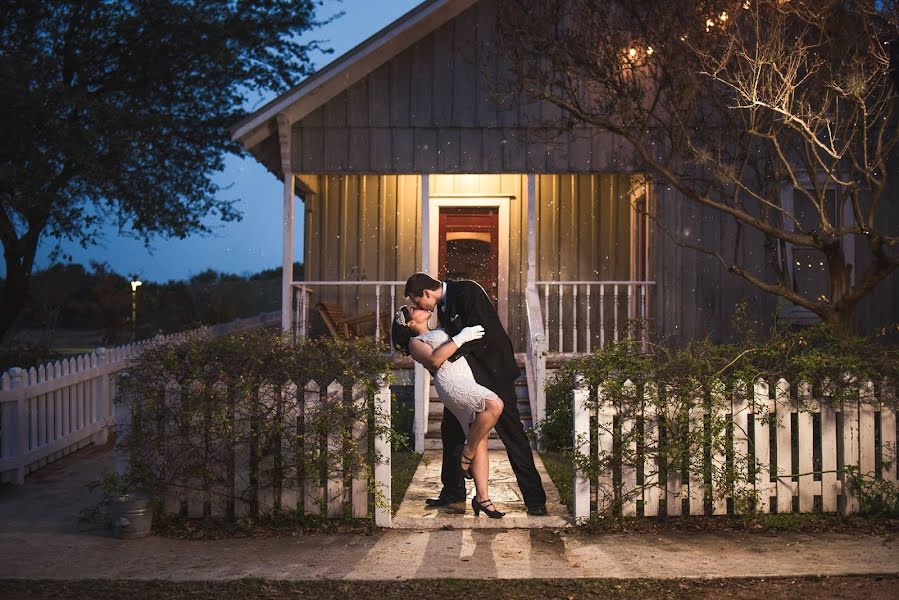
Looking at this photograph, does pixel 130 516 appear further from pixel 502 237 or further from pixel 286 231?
pixel 502 237

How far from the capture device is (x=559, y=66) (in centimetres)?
1127

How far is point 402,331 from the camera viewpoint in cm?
755

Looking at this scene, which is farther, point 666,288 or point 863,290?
point 666,288

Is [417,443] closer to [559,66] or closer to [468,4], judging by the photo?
[559,66]

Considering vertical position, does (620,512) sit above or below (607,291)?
below

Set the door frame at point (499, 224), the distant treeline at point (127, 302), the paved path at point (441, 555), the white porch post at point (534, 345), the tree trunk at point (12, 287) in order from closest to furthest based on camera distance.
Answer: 1. the paved path at point (441, 555)
2. the white porch post at point (534, 345)
3. the door frame at point (499, 224)
4. the tree trunk at point (12, 287)
5. the distant treeline at point (127, 302)

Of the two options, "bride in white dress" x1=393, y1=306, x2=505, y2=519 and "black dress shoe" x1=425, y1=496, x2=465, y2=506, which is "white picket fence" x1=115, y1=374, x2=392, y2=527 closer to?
"bride in white dress" x1=393, y1=306, x2=505, y2=519

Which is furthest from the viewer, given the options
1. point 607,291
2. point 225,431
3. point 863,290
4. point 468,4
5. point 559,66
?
point 607,291

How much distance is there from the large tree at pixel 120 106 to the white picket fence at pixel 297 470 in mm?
10847

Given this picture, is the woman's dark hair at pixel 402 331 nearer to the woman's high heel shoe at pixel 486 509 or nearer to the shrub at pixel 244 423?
the shrub at pixel 244 423

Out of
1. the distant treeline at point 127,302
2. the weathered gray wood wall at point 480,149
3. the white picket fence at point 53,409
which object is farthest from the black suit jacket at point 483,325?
the distant treeline at point 127,302

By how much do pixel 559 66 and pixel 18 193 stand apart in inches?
424

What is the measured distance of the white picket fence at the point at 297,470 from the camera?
7340 millimetres

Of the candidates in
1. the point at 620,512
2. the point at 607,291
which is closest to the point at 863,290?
→ the point at 620,512
